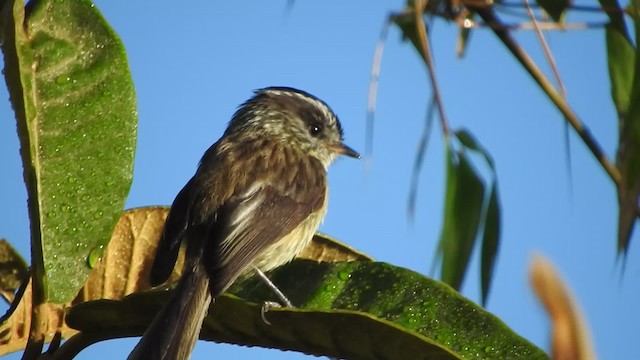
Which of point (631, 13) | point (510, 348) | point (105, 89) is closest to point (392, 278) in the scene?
point (510, 348)

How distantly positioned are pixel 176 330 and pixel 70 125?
2.70ft

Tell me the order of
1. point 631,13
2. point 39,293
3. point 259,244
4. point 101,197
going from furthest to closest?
point 259,244 → point 631,13 → point 101,197 → point 39,293

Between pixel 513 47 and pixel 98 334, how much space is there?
5.86ft

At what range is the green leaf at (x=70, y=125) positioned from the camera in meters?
2.37

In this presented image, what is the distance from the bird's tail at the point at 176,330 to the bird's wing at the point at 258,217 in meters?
0.22

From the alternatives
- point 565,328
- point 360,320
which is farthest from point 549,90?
point 565,328

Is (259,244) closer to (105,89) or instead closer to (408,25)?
(408,25)

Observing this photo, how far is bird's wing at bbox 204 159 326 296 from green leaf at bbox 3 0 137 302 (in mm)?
1025

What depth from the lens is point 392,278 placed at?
8.45 feet

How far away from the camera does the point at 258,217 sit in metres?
4.30

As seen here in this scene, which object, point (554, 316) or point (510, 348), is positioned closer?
point (554, 316)

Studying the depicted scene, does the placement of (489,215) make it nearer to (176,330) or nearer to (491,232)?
(491,232)

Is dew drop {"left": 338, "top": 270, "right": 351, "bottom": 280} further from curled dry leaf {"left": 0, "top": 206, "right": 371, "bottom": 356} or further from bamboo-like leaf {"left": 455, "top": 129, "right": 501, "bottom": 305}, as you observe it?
bamboo-like leaf {"left": 455, "top": 129, "right": 501, "bottom": 305}

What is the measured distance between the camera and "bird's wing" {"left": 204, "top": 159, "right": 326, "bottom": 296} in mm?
3898
